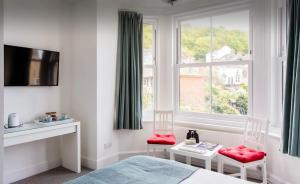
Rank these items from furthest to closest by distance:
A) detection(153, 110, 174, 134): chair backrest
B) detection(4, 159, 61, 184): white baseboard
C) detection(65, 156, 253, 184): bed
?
detection(153, 110, 174, 134): chair backrest
detection(4, 159, 61, 184): white baseboard
detection(65, 156, 253, 184): bed

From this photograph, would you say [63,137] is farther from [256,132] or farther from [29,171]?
[256,132]

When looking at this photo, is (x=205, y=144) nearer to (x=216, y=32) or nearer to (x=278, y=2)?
(x=216, y=32)

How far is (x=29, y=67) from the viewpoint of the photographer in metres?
2.87

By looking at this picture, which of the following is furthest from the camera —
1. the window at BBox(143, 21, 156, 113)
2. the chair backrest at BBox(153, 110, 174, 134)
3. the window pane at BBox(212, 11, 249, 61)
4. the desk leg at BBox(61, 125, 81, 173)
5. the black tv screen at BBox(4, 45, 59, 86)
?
the window at BBox(143, 21, 156, 113)

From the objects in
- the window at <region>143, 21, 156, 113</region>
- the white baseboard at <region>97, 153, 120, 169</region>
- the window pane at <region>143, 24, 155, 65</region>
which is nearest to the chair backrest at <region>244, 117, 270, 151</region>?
the window at <region>143, 21, 156, 113</region>

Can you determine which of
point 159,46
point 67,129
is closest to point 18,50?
point 67,129

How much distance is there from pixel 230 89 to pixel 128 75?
63.9 inches

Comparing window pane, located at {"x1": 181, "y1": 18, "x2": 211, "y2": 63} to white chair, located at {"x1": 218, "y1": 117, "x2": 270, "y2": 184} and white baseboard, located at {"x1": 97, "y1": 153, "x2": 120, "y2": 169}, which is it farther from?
white baseboard, located at {"x1": 97, "y1": 153, "x2": 120, "y2": 169}

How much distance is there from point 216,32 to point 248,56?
63cm

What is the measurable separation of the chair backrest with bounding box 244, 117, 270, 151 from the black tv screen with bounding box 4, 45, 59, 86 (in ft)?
9.29

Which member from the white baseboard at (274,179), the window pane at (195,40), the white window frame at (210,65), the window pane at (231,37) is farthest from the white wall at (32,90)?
the white baseboard at (274,179)

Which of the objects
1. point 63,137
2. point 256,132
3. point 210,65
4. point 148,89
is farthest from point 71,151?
point 256,132

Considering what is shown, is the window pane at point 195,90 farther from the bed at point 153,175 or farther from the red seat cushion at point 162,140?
the bed at point 153,175

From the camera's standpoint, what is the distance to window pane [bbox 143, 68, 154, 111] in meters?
3.88
